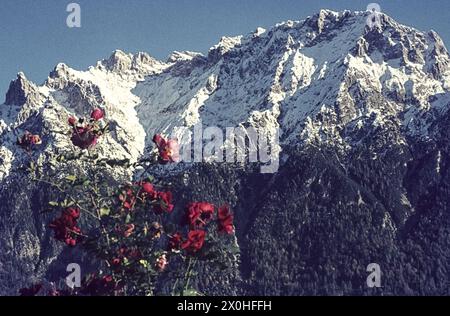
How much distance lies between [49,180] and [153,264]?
300 cm

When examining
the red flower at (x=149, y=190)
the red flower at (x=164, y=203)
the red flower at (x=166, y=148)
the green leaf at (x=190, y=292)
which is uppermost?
the red flower at (x=166, y=148)

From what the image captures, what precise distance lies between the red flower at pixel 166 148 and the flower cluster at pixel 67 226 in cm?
230

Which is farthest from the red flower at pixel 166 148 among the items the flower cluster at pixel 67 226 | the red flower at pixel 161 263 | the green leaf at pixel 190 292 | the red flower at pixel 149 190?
the green leaf at pixel 190 292

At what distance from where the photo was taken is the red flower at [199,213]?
15.9 metres

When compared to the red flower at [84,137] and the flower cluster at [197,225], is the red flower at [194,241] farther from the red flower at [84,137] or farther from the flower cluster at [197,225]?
the red flower at [84,137]

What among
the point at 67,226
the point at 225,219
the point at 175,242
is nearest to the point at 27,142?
the point at 67,226

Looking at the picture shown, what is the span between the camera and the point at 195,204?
52.5 feet

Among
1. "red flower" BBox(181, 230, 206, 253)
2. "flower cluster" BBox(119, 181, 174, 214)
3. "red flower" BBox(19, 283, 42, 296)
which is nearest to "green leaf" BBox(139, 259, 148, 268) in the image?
"flower cluster" BBox(119, 181, 174, 214)

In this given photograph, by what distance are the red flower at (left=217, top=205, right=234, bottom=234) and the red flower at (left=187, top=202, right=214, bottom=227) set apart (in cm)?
27

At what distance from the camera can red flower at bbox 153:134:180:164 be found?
17.4 metres

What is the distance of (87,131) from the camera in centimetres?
1800

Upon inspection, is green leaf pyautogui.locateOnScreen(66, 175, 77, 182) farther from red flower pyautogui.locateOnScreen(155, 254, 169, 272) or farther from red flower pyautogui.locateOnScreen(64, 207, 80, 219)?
red flower pyautogui.locateOnScreen(155, 254, 169, 272)

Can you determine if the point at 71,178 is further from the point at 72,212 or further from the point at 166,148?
the point at 166,148
